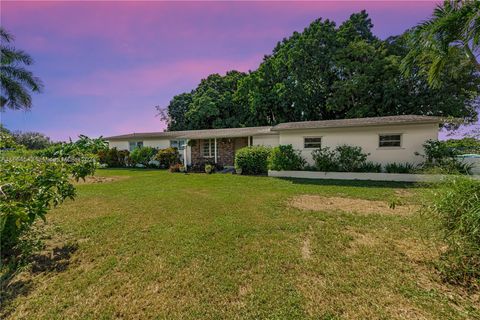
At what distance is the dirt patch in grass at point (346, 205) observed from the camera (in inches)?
224

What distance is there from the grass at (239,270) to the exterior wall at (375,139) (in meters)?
6.83

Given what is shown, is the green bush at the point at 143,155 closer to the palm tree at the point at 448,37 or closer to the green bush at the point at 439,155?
the palm tree at the point at 448,37

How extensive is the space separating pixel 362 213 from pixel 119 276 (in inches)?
231

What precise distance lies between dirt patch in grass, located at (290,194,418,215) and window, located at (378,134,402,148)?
5.82 meters

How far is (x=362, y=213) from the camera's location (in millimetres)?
5500

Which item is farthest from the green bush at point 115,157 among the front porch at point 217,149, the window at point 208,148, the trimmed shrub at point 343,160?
the trimmed shrub at point 343,160

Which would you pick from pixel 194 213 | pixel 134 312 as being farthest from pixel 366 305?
pixel 194 213

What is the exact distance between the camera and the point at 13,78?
13352 millimetres

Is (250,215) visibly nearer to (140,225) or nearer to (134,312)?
(140,225)

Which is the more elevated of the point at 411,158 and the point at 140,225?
the point at 411,158

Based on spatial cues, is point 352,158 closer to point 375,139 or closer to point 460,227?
point 375,139

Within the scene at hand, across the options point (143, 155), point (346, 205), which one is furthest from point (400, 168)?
point (143, 155)

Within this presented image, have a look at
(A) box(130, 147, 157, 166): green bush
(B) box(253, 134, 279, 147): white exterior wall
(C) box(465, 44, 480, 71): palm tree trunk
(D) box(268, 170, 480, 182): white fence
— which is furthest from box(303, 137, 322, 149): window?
(A) box(130, 147, 157, 166): green bush

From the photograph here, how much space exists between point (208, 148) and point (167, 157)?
3.65 m
